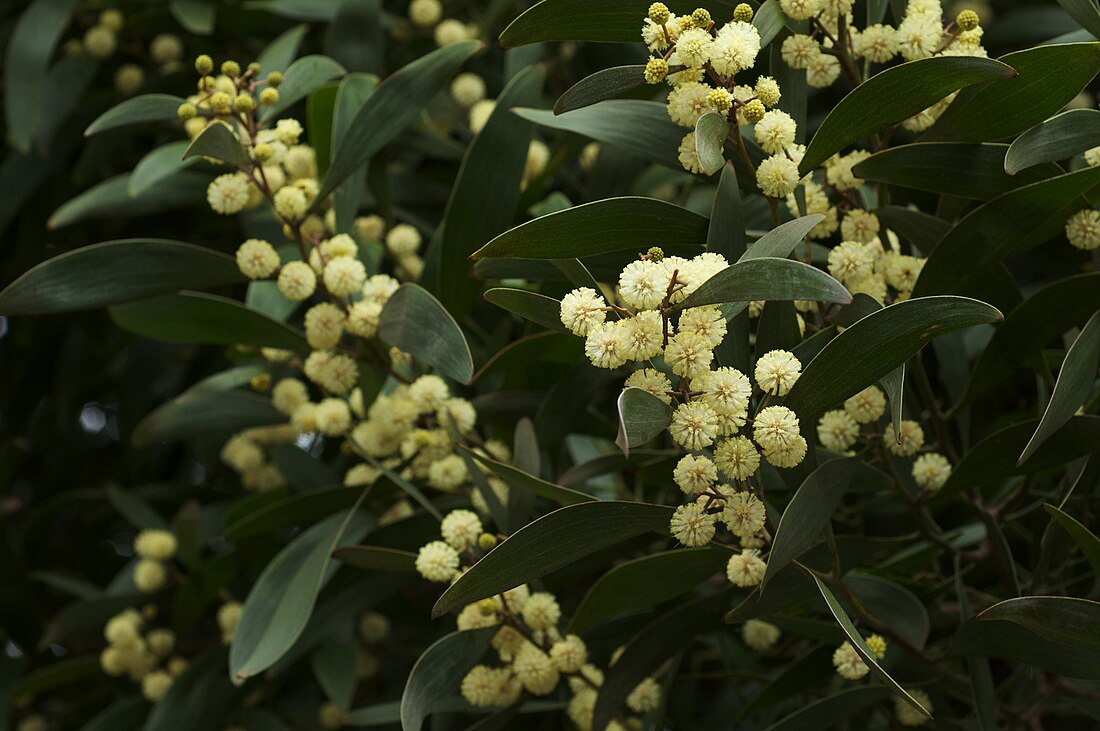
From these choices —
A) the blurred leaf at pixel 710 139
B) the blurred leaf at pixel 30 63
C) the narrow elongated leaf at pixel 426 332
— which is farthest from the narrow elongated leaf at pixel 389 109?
the blurred leaf at pixel 30 63

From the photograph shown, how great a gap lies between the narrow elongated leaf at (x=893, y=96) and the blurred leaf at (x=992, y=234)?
11cm

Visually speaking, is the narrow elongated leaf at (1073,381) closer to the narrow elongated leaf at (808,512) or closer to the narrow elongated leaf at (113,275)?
the narrow elongated leaf at (808,512)

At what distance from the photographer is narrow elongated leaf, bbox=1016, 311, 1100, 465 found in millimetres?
739

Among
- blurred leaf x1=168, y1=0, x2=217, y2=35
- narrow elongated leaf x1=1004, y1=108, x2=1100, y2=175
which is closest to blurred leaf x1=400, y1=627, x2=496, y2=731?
narrow elongated leaf x1=1004, y1=108, x2=1100, y2=175

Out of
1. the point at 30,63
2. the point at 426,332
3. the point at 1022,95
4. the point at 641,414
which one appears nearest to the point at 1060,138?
the point at 1022,95

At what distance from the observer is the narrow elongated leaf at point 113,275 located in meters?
0.96

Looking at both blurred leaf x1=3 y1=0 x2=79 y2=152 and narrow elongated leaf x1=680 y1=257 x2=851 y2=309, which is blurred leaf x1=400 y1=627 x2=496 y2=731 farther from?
blurred leaf x1=3 y1=0 x2=79 y2=152

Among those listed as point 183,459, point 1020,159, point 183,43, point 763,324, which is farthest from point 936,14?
point 183,459

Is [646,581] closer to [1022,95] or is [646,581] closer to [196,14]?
[1022,95]

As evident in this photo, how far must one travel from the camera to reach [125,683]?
1.53 meters

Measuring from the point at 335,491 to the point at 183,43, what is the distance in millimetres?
878

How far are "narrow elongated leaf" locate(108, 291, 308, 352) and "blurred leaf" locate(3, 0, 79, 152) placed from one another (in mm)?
492

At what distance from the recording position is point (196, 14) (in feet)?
4.73

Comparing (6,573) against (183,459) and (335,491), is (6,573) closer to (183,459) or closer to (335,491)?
(183,459)
